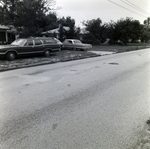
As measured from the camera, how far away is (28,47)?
13766mm

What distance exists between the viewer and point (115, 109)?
13.9 ft

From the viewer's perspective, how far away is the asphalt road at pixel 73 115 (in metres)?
2.92

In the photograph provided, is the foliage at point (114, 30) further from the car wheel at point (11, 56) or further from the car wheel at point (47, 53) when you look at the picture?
the car wheel at point (11, 56)

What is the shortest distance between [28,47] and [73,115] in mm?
A: 10956

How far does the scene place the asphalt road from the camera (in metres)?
2.92

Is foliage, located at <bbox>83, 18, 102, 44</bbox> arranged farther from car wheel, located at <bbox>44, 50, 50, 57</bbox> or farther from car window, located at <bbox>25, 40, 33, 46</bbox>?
car window, located at <bbox>25, 40, 33, 46</bbox>

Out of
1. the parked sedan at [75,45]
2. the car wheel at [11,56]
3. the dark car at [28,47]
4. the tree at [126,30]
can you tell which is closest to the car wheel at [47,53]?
the dark car at [28,47]

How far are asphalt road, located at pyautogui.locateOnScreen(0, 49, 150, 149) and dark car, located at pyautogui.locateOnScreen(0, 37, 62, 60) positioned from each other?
6631 millimetres

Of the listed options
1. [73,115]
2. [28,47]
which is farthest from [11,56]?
[73,115]

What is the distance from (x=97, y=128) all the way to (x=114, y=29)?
38.0 metres

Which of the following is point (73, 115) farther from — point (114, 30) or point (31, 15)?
point (114, 30)

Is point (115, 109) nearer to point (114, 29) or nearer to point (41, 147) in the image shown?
A: point (41, 147)

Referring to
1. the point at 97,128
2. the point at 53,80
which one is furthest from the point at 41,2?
the point at 97,128

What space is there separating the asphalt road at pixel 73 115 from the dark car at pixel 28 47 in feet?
21.8
